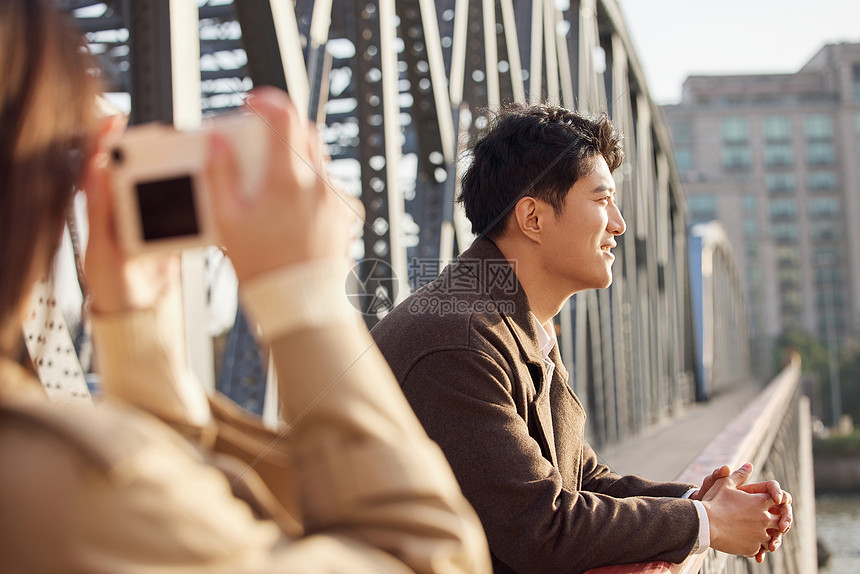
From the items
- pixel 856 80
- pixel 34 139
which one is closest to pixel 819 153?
pixel 856 80

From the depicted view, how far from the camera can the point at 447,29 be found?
5.11 meters

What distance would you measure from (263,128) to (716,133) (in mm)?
84832

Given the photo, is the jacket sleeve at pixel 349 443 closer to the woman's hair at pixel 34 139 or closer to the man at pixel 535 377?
the woman's hair at pixel 34 139

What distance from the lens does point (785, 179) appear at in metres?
79.2

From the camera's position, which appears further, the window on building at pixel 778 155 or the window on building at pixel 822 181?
the window on building at pixel 778 155

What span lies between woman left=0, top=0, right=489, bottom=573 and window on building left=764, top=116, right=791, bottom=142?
86.6 metres

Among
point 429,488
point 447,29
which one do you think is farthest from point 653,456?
point 429,488

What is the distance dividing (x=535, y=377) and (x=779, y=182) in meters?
84.0

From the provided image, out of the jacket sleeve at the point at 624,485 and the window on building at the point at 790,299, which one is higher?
the jacket sleeve at the point at 624,485

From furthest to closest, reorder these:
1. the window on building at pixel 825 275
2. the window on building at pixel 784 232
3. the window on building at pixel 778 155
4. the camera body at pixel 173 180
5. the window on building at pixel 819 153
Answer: the window on building at pixel 819 153
the window on building at pixel 778 155
the window on building at pixel 784 232
the window on building at pixel 825 275
the camera body at pixel 173 180

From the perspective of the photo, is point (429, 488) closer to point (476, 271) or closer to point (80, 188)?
point (80, 188)

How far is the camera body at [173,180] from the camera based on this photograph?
707mm

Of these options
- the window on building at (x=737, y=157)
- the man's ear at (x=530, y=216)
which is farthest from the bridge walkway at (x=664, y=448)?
the window on building at (x=737, y=157)

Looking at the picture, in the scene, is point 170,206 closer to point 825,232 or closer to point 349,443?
point 349,443
